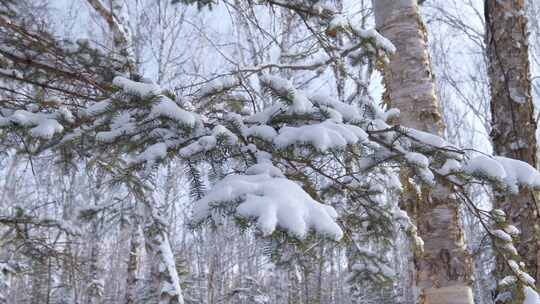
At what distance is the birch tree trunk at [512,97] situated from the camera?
3.21m

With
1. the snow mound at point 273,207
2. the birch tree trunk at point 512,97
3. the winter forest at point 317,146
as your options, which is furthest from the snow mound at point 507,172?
the birch tree trunk at point 512,97

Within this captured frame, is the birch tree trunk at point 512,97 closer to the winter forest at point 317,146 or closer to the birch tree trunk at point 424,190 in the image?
the winter forest at point 317,146

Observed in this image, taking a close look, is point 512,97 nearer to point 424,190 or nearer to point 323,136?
point 424,190

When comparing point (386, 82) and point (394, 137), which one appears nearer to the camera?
point (394, 137)

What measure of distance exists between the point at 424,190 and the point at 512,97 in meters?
1.81

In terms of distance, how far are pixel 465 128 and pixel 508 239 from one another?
1577 centimetres

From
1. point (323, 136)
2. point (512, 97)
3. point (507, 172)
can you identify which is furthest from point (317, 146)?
point (512, 97)

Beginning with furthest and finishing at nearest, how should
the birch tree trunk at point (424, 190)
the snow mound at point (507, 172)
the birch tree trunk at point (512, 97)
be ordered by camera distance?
1. the birch tree trunk at point (512, 97)
2. the birch tree trunk at point (424, 190)
3. the snow mound at point (507, 172)

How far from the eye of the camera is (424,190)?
2.29 m

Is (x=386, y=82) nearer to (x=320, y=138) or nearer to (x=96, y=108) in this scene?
(x=320, y=138)

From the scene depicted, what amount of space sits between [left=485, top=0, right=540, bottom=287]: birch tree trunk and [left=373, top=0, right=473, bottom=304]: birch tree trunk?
1299 millimetres

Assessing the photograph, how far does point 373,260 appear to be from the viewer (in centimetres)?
318

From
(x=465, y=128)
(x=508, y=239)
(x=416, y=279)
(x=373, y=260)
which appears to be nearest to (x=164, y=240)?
(x=373, y=260)

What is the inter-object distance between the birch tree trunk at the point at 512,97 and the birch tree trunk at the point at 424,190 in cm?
130
